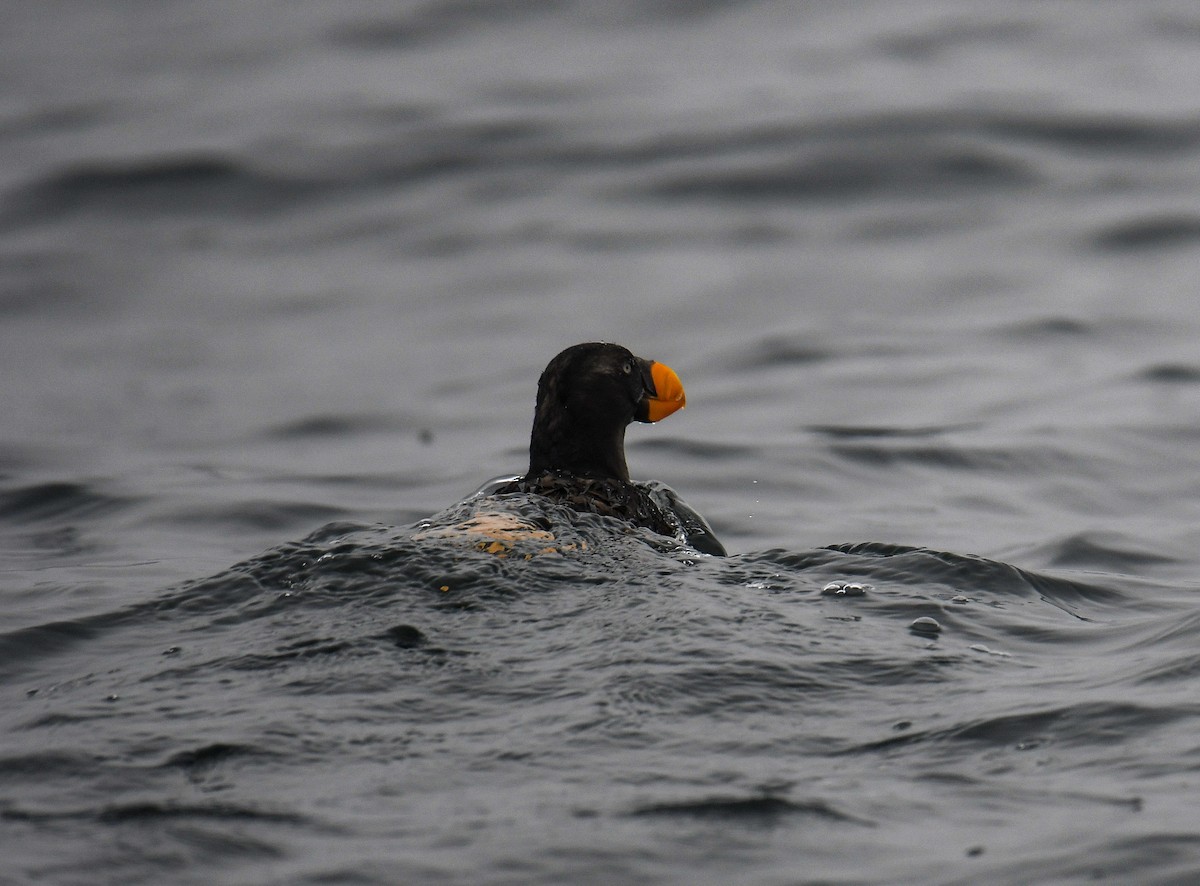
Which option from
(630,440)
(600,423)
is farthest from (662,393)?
(630,440)

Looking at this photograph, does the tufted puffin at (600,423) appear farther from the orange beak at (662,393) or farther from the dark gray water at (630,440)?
the dark gray water at (630,440)

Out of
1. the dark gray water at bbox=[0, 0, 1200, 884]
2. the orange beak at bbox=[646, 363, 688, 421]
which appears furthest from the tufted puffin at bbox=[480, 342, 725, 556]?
the dark gray water at bbox=[0, 0, 1200, 884]

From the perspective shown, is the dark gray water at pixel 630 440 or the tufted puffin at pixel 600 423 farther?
the tufted puffin at pixel 600 423

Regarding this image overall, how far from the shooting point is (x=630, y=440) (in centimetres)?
1161

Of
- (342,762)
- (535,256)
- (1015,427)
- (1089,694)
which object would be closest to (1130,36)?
(535,256)

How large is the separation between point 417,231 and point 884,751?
1308cm

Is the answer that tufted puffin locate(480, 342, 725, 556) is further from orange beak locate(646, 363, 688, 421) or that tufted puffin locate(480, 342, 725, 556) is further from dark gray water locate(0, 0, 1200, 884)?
dark gray water locate(0, 0, 1200, 884)

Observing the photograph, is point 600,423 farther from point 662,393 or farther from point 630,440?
point 630,440

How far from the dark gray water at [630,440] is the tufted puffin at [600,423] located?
678mm

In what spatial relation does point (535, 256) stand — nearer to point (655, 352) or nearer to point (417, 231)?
point (417, 231)

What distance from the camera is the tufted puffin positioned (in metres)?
7.36

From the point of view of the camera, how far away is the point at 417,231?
16906mm

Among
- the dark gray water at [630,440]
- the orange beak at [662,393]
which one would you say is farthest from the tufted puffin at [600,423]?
the dark gray water at [630,440]

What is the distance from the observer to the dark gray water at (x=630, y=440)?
414cm
